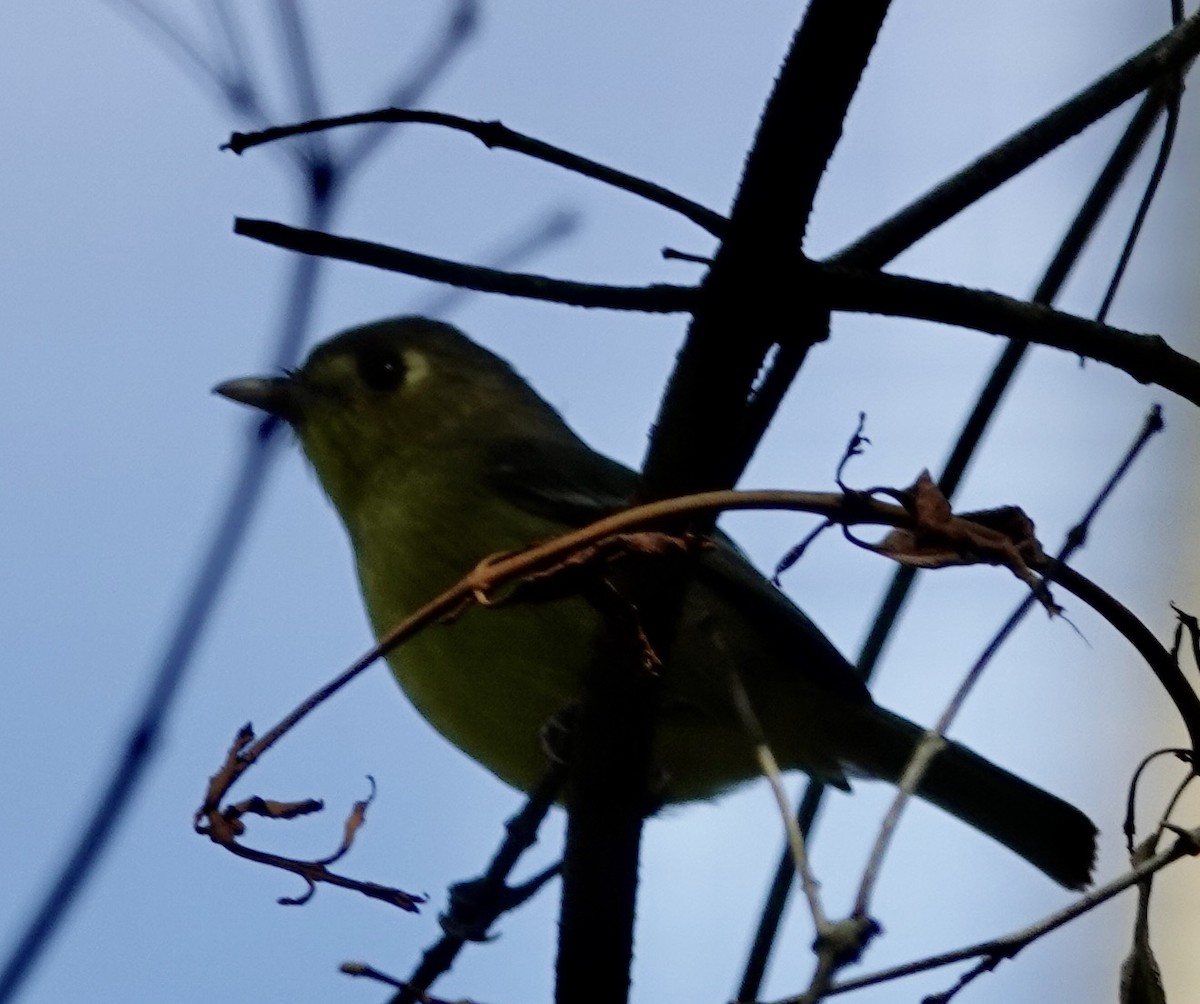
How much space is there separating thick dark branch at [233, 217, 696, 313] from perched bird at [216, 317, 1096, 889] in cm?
74

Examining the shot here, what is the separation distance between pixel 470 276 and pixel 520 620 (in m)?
1.12

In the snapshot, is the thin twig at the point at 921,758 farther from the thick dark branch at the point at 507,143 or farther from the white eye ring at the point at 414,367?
the white eye ring at the point at 414,367

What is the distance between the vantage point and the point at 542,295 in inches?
44.3

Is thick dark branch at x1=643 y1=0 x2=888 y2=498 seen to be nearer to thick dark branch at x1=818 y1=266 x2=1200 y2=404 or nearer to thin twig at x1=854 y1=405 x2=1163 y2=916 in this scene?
thick dark branch at x1=818 y1=266 x2=1200 y2=404

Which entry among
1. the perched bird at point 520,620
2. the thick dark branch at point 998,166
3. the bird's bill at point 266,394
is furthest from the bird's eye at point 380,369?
the thick dark branch at point 998,166

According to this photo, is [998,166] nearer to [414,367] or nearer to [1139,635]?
[1139,635]

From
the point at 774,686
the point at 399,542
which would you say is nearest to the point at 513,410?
the point at 399,542

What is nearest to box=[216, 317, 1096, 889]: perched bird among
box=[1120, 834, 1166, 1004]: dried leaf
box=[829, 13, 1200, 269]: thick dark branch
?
box=[829, 13, 1200, 269]: thick dark branch

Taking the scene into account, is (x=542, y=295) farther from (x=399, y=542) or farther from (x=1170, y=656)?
(x=399, y=542)

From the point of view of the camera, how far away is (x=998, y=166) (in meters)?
1.20

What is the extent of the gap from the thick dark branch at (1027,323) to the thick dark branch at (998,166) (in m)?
0.08

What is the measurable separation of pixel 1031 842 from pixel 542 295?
1.46 meters

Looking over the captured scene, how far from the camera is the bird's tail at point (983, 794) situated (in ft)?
7.06

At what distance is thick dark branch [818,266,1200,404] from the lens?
1120mm
